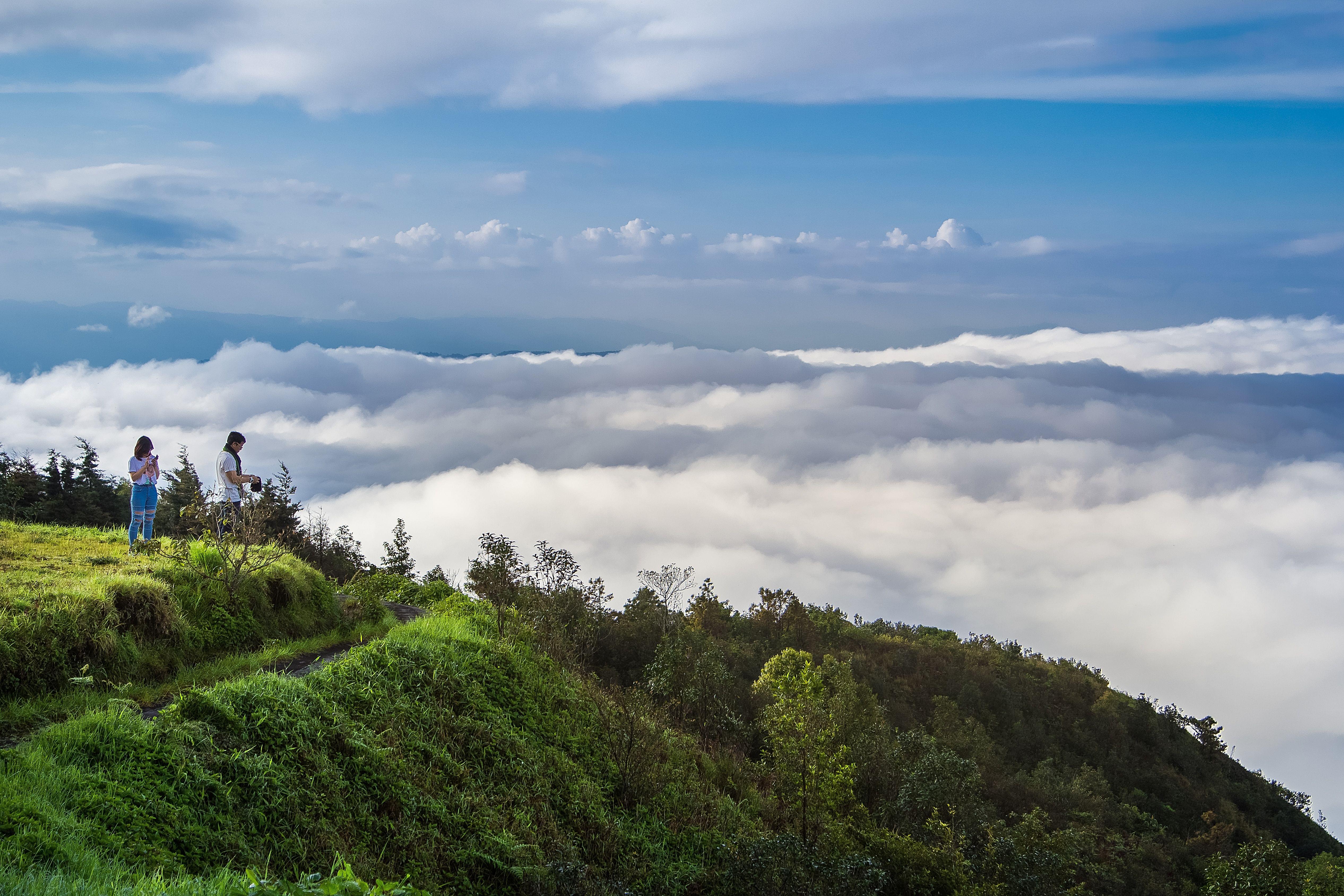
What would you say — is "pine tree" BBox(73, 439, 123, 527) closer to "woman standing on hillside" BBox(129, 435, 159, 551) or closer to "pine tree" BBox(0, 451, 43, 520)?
"pine tree" BBox(0, 451, 43, 520)

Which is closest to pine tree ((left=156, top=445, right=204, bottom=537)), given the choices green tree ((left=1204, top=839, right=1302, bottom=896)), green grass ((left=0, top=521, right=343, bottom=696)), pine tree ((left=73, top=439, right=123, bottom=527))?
pine tree ((left=73, top=439, right=123, bottom=527))

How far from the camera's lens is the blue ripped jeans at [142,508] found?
11.2 m

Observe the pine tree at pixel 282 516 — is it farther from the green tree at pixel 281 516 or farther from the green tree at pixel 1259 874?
the green tree at pixel 1259 874

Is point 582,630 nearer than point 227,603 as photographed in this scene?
No

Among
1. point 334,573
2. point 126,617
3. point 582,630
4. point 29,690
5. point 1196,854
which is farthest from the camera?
point 1196,854

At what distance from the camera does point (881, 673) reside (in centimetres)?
3850

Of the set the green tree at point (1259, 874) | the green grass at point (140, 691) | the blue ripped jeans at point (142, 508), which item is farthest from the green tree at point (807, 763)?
the blue ripped jeans at point (142, 508)

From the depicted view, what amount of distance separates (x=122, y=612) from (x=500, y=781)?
442 cm

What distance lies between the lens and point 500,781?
8.30m

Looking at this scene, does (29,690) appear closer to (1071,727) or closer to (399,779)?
(399,779)

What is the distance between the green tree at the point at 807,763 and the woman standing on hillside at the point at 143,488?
10299 millimetres

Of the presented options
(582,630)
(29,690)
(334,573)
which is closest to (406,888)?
(29,690)

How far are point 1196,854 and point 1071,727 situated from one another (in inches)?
405

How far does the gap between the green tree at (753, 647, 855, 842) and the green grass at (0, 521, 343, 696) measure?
745 centimetres
